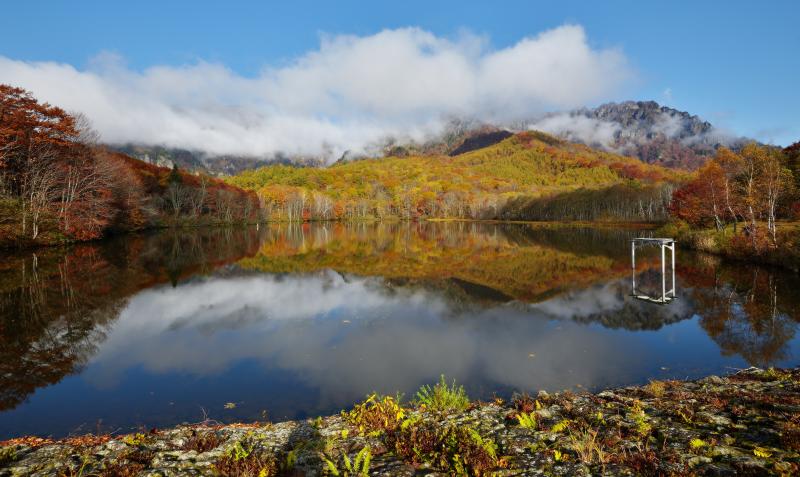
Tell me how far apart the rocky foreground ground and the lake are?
7.09 ft

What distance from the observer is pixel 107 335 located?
15695 mm

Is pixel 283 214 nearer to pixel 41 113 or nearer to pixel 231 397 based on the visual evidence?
pixel 41 113

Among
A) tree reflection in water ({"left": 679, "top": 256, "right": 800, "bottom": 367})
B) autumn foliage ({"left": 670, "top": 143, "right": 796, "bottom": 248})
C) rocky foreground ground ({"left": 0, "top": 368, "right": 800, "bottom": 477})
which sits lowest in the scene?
tree reflection in water ({"left": 679, "top": 256, "right": 800, "bottom": 367})

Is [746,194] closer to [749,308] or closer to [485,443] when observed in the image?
[749,308]

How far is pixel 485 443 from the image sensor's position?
6.72 m

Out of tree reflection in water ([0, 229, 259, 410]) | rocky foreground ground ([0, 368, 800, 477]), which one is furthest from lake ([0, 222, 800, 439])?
rocky foreground ground ([0, 368, 800, 477])

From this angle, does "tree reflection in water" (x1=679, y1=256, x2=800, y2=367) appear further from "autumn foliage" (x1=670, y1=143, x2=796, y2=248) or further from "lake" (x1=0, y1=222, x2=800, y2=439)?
"autumn foliage" (x1=670, y1=143, x2=796, y2=248)

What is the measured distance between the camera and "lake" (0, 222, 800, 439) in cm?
Answer: 1066

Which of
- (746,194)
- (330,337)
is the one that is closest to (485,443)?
(330,337)

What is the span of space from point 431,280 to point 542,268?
11.2 m

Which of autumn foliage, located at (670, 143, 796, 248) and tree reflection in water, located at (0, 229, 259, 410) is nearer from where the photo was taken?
tree reflection in water, located at (0, 229, 259, 410)

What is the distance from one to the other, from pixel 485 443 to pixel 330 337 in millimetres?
10154

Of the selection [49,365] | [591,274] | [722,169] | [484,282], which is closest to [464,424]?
[49,365]

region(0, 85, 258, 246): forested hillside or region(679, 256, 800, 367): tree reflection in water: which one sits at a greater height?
region(0, 85, 258, 246): forested hillside
